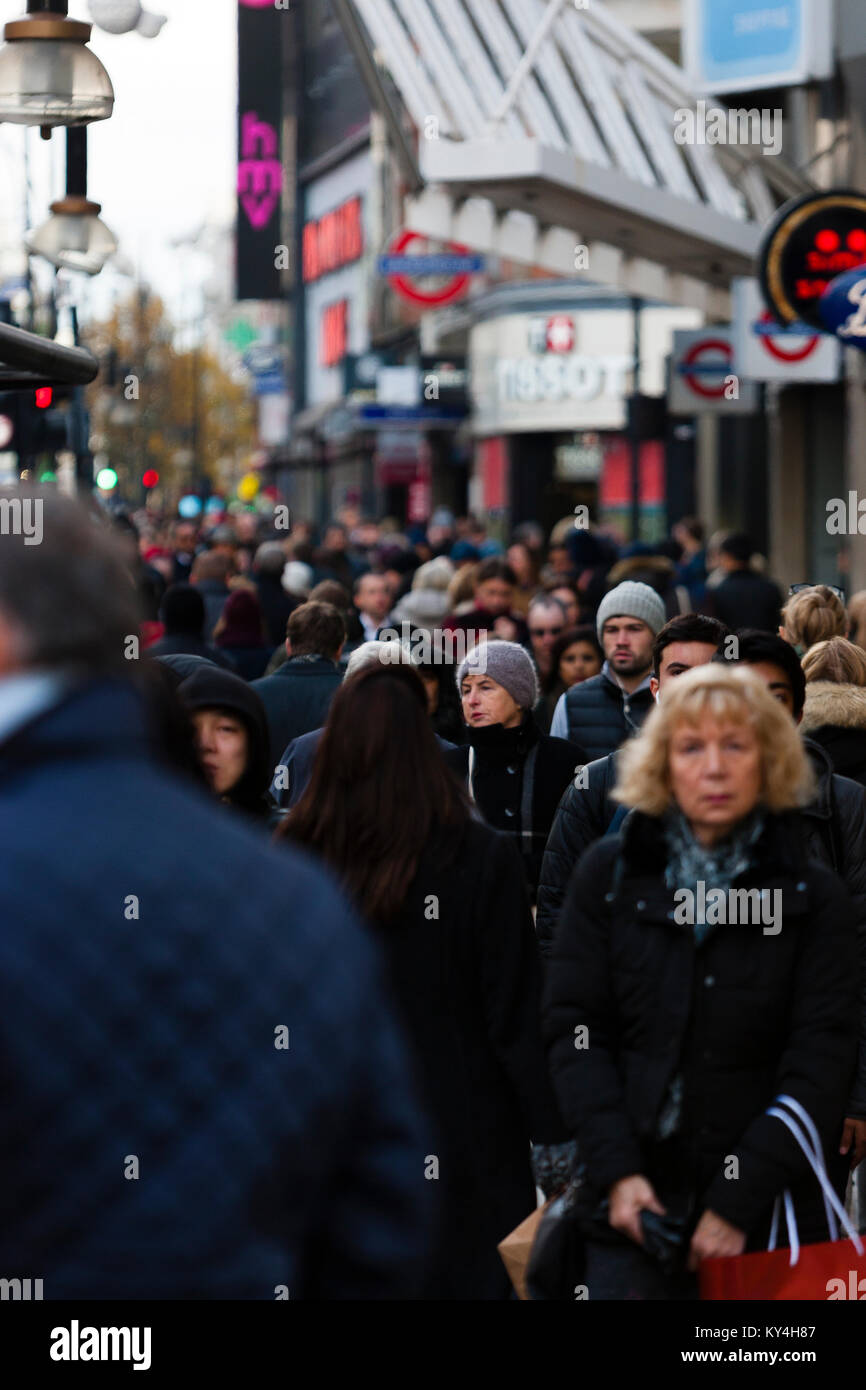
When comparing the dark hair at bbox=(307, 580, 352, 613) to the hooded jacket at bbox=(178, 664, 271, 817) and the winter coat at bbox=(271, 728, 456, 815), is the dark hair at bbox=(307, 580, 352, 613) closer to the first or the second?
the winter coat at bbox=(271, 728, 456, 815)

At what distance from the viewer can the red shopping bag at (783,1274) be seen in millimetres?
4473

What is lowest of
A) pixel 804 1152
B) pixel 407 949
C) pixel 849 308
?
pixel 804 1152

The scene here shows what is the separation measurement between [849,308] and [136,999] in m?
11.4

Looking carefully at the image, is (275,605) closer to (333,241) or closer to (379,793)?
(379,793)

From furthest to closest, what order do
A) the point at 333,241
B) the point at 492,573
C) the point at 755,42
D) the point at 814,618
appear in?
1. the point at 333,241
2. the point at 755,42
3. the point at 492,573
4. the point at 814,618

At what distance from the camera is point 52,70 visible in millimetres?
9047

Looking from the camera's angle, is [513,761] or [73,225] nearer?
[513,761]

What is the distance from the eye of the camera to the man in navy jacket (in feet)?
7.91

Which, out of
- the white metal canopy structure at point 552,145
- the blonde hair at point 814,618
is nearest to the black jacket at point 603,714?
the blonde hair at point 814,618

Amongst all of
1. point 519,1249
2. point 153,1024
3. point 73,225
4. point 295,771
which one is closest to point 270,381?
point 73,225

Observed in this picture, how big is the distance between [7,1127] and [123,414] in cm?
5178

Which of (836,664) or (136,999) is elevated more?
(836,664)

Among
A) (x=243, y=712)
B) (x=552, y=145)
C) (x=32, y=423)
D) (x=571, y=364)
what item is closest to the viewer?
(x=243, y=712)

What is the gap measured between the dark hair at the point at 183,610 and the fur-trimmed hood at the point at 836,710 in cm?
362
